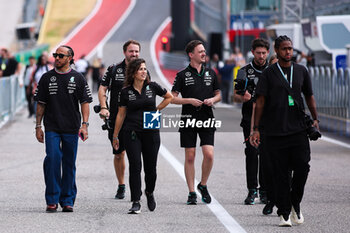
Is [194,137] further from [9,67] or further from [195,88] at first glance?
[9,67]

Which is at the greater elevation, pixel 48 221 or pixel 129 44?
pixel 129 44

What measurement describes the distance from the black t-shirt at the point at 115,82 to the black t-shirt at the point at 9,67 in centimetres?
1607

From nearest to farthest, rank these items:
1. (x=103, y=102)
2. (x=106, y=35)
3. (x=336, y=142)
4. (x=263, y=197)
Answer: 1. (x=263, y=197)
2. (x=103, y=102)
3. (x=336, y=142)
4. (x=106, y=35)

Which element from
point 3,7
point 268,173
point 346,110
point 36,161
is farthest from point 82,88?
point 3,7

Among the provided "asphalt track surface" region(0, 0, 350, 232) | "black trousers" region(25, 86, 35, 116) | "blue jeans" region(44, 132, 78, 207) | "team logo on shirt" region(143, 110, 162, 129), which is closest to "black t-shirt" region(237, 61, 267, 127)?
"asphalt track surface" region(0, 0, 350, 232)

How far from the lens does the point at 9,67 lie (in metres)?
27.0

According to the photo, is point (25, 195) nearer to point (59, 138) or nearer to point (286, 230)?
point (59, 138)

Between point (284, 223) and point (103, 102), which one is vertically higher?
point (103, 102)

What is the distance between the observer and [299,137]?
9.06 metres

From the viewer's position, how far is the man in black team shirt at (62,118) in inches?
403

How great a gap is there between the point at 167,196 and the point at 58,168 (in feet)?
5.28

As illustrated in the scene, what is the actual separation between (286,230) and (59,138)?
285cm

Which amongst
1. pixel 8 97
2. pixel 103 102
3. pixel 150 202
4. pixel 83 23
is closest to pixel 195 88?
pixel 103 102

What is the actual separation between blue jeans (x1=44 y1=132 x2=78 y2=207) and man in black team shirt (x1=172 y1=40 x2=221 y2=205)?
1.33 meters
